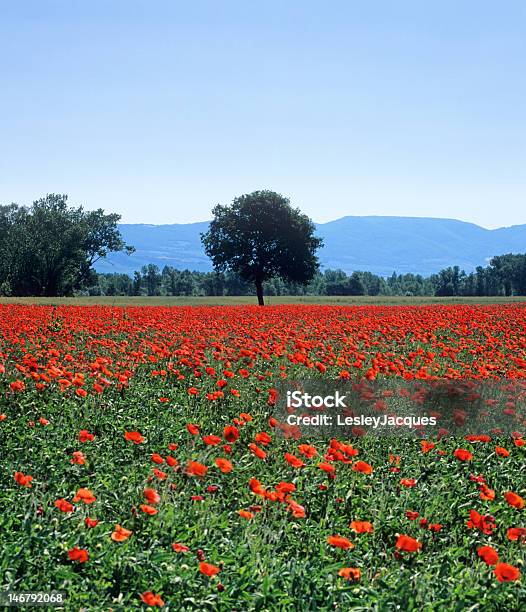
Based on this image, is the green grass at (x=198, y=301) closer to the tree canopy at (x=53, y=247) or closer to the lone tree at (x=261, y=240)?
the lone tree at (x=261, y=240)

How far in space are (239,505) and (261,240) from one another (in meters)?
48.0

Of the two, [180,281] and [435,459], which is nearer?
[435,459]

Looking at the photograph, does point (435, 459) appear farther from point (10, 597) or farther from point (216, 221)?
point (216, 221)

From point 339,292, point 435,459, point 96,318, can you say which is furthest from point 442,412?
point 339,292

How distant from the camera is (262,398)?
26.8ft

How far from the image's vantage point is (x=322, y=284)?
17788cm

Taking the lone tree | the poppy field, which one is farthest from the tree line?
the poppy field

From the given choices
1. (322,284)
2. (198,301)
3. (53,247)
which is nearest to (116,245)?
(53,247)

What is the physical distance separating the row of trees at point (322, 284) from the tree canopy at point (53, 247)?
4907 centimetres

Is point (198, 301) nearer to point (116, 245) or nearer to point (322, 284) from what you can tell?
point (116, 245)

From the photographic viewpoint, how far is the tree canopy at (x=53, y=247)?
236 feet

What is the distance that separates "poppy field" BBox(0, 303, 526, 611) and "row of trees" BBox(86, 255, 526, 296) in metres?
121

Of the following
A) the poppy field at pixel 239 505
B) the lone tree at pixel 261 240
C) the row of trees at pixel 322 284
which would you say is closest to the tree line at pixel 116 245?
the lone tree at pixel 261 240

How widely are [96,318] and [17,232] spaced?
65.9 meters
